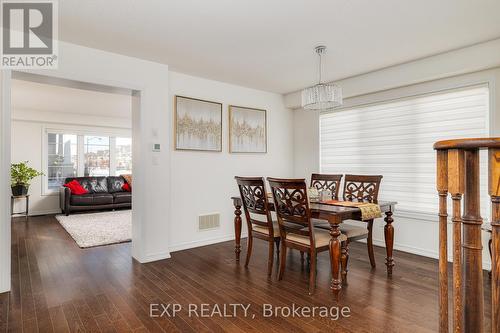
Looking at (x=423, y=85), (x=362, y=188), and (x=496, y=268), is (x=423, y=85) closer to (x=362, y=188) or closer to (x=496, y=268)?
A: (x=362, y=188)

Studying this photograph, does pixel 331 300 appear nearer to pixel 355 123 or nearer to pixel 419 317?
pixel 419 317

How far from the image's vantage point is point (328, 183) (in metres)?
3.87

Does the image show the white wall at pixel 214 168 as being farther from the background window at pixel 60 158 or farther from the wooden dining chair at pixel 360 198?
the background window at pixel 60 158

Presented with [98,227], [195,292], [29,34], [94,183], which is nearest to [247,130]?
[195,292]

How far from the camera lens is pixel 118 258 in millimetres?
3510

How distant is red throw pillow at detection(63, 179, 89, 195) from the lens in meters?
6.54

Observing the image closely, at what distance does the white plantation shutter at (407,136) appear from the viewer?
3.27 metres

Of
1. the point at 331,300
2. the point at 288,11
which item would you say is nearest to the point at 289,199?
the point at 331,300

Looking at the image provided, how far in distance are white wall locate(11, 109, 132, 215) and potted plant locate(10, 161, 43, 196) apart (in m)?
0.44

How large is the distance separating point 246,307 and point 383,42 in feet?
9.45

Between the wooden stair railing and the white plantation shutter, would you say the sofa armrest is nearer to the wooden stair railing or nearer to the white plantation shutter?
the white plantation shutter

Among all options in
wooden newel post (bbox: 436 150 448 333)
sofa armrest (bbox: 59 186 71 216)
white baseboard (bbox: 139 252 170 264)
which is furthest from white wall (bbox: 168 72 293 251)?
sofa armrest (bbox: 59 186 71 216)

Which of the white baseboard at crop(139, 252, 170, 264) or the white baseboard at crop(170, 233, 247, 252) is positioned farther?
A: the white baseboard at crop(170, 233, 247, 252)

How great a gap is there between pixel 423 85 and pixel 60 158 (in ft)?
25.7
